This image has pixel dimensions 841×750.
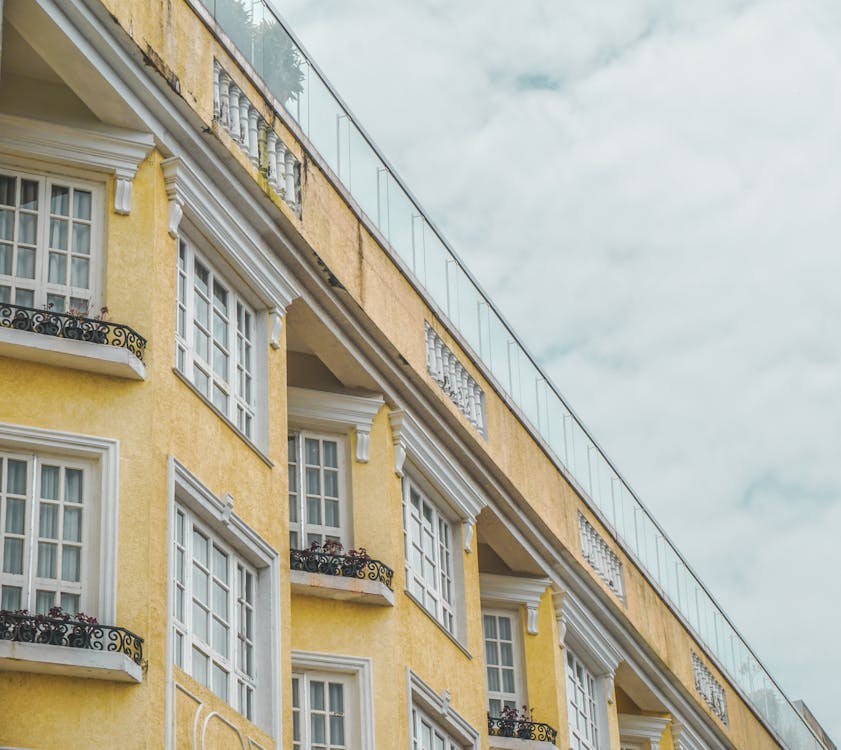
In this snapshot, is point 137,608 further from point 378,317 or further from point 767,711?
point 767,711

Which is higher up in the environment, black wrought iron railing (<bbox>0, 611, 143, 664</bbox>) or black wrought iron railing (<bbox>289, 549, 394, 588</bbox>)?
black wrought iron railing (<bbox>289, 549, 394, 588</bbox>)

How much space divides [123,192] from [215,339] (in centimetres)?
214

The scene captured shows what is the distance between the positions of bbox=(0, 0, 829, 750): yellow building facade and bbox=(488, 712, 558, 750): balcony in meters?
0.05

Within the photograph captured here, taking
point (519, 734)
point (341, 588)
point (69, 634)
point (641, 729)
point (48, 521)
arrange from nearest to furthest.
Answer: point (69, 634)
point (48, 521)
point (341, 588)
point (519, 734)
point (641, 729)

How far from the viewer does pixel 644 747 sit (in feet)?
118

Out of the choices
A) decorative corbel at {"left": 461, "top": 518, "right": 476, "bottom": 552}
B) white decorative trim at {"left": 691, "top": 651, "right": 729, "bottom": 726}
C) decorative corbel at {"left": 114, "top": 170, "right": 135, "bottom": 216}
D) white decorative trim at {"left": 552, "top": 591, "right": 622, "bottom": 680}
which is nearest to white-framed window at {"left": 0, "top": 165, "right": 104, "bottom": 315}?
decorative corbel at {"left": 114, "top": 170, "right": 135, "bottom": 216}

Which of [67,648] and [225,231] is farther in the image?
[225,231]

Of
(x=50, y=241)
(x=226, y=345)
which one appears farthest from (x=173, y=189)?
(x=226, y=345)

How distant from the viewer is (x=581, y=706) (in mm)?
32344

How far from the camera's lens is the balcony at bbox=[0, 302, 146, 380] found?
2012cm

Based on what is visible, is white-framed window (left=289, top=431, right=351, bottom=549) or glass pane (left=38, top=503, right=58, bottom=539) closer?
glass pane (left=38, top=503, right=58, bottom=539)

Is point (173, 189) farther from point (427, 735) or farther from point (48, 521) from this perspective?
point (427, 735)

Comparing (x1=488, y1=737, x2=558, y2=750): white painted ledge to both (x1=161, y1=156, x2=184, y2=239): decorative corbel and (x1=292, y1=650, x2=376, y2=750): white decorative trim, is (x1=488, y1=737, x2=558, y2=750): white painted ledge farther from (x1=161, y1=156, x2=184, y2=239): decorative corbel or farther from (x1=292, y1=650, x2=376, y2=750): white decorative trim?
(x1=161, y1=156, x2=184, y2=239): decorative corbel

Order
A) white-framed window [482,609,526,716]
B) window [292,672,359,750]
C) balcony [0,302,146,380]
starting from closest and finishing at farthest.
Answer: balcony [0,302,146,380] → window [292,672,359,750] → white-framed window [482,609,526,716]
